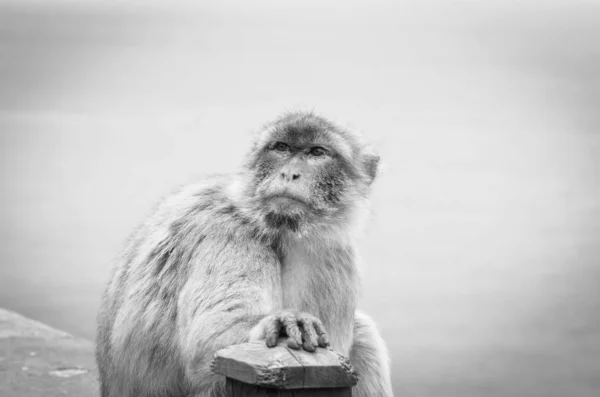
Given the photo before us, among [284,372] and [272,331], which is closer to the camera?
[284,372]

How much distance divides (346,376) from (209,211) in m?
1.74

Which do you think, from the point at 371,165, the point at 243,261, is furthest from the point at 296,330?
the point at 371,165

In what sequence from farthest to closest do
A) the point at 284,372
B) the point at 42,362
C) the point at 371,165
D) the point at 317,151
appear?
the point at 42,362 → the point at 371,165 → the point at 317,151 → the point at 284,372

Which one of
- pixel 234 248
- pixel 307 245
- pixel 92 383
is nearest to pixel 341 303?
pixel 307 245

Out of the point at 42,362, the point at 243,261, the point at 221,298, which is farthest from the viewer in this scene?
the point at 42,362

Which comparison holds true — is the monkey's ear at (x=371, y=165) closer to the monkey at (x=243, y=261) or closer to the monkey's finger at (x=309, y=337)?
the monkey at (x=243, y=261)

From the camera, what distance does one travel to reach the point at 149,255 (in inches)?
179

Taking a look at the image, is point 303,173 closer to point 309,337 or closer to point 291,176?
point 291,176

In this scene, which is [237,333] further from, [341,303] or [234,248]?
[341,303]

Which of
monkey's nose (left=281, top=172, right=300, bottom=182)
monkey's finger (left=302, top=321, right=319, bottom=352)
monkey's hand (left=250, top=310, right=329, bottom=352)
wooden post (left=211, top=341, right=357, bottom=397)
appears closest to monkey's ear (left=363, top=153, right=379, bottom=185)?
monkey's nose (left=281, top=172, right=300, bottom=182)

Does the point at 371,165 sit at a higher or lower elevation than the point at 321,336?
higher

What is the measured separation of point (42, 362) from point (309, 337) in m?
4.13

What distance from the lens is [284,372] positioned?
2.90m

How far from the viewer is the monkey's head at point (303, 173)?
434 centimetres
